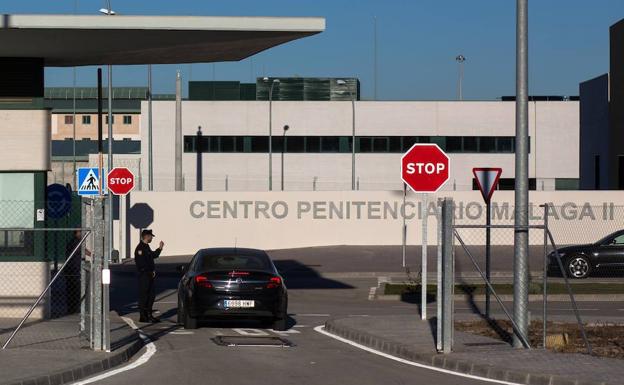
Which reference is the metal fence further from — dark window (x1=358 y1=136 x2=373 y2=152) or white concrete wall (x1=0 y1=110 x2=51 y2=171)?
dark window (x1=358 y1=136 x2=373 y2=152)

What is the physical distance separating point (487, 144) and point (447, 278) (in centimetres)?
5159

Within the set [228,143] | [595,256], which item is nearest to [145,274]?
[595,256]

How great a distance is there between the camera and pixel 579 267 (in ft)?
114

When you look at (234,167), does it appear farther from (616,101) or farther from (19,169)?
(19,169)

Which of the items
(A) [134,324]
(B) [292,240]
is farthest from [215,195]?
(A) [134,324]

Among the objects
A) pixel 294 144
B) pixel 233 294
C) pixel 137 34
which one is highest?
pixel 137 34

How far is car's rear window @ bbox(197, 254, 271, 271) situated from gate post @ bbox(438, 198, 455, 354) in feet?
17.2

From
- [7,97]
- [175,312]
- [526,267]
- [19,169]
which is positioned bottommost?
[175,312]

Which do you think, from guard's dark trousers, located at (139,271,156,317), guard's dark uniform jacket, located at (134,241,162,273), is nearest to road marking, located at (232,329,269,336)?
guard's dark trousers, located at (139,271,156,317)

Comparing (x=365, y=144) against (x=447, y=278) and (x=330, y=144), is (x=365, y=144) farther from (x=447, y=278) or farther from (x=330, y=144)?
(x=447, y=278)

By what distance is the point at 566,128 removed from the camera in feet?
221

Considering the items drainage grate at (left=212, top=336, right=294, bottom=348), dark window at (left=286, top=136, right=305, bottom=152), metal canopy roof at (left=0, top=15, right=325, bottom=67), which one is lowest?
drainage grate at (left=212, top=336, right=294, bottom=348)

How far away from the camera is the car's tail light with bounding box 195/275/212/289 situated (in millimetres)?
20109

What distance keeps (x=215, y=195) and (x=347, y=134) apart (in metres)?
19.1
